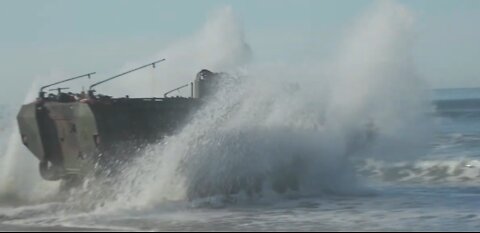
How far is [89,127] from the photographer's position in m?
16.7

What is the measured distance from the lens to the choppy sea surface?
44.3ft

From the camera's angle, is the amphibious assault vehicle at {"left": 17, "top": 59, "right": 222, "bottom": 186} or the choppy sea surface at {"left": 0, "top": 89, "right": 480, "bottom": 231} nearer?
the choppy sea surface at {"left": 0, "top": 89, "right": 480, "bottom": 231}

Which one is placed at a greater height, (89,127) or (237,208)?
(89,127)

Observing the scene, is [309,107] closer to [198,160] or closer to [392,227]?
[198,160]

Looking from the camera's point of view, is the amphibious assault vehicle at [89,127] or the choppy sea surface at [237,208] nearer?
the choppy sea surface at [237,208]

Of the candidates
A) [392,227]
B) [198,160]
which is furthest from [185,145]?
[392,227]

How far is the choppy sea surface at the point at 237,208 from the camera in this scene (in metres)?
13.5

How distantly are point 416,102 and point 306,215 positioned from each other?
6650 mm

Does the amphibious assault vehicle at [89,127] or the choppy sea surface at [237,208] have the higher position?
the amphibious assault vehicle at [89,127]

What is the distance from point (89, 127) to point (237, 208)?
290 cm

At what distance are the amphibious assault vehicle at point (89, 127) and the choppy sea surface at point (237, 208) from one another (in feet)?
1.86

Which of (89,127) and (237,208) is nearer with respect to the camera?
(237,208)

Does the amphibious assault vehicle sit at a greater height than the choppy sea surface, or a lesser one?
greater

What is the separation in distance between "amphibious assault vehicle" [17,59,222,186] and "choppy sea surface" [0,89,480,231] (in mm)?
566
